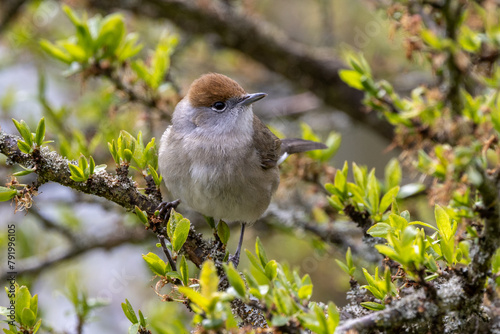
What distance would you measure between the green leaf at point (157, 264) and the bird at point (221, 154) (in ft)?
3.09

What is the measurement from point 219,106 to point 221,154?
60 cm

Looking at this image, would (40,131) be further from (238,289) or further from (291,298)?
(291,298)

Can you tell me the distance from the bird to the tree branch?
1577 millimetres

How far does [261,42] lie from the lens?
18.2 feet

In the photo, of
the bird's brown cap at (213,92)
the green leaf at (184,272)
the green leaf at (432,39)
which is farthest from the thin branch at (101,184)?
the green leaf at (432,39)

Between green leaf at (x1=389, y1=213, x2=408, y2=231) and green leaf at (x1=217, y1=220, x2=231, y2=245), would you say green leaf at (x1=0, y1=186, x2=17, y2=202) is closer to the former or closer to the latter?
green leaf at (x1=217, y1=220, x2=231, y2=245)

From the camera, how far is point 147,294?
6574 millimetres

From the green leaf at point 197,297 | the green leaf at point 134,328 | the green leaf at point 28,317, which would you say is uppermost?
the green leaf at point 197,297

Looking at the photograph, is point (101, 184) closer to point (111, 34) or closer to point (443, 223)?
point (443, 223)

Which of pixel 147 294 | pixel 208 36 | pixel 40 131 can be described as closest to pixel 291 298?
pixel 40 131

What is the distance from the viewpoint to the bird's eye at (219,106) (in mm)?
3980

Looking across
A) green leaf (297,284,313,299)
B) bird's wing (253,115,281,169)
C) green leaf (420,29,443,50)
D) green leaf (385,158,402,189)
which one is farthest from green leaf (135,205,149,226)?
green leaf (420,29,443,50)

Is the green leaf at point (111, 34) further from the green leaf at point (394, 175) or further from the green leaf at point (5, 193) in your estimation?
the green leaf at point (394, 175)

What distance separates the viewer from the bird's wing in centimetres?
384
